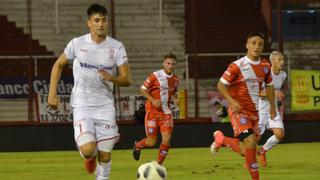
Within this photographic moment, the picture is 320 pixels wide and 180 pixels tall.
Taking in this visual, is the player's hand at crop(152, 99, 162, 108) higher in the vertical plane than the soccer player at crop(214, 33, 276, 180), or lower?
lower

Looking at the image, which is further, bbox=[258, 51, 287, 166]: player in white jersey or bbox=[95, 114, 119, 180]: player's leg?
bbox=[258, 51, 287, 166]: player in white jersey

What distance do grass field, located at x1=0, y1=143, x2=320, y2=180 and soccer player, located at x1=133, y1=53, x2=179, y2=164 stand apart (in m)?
0.63

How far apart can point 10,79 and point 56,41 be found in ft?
11.6

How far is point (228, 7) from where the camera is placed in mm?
28359

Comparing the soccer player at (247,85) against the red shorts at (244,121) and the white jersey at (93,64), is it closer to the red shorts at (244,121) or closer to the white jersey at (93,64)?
the red shorts at (244,121)

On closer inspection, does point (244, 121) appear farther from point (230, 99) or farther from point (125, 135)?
point (125, 135)

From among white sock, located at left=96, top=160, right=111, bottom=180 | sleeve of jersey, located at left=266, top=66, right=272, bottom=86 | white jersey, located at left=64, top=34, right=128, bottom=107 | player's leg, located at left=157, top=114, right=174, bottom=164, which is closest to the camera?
white sock, located at left=96, top=160, right=111, bottom=180

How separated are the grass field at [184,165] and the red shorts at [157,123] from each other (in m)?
0.68

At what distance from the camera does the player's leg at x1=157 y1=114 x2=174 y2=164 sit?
1541 cm

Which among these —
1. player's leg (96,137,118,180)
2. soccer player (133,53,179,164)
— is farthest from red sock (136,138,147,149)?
player's leg (96,137,118,180)

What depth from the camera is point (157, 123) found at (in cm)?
1623

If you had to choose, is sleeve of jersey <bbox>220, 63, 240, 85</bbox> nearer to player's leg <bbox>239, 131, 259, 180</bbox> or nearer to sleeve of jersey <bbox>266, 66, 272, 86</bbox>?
sleeve of jersey <bbox>266, 66, 272, 86</bbox>

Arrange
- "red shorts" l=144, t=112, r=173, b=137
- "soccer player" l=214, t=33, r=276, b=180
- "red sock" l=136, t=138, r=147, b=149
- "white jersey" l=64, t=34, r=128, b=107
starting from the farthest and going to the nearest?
"red sock" l=136, t=138, r=147, b=149, "red shorts" l=144, t=112, r=173, b=137, "soccer player" l=214, t=33, r=276, b=180, "white jersey" l=64, t=34, r=128, b=107

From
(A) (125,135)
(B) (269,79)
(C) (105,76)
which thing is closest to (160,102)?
(B) (269,79)
